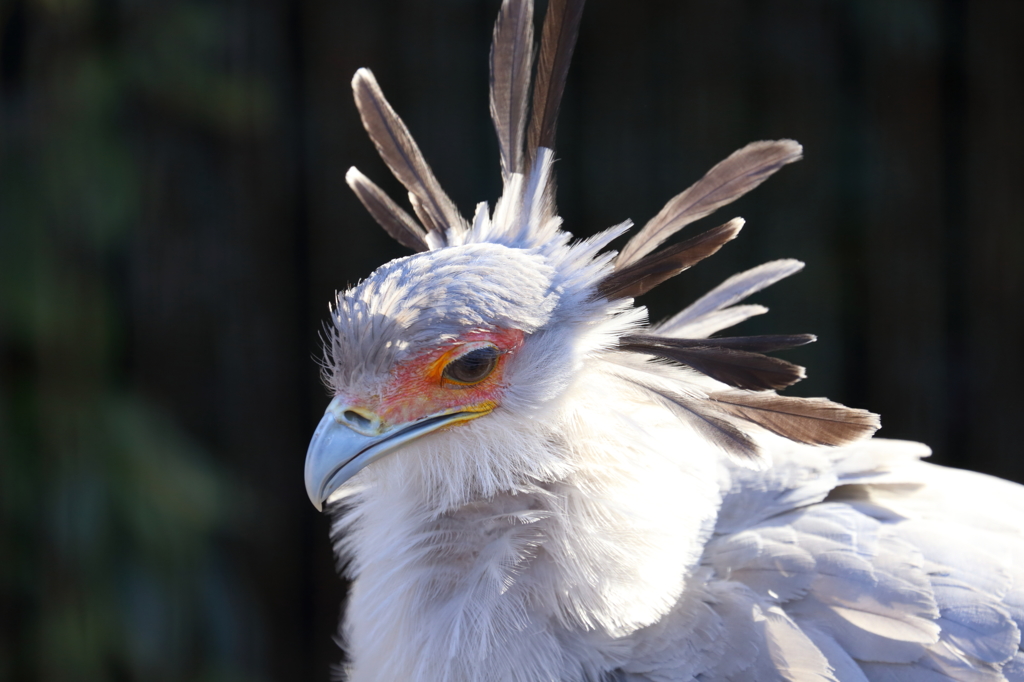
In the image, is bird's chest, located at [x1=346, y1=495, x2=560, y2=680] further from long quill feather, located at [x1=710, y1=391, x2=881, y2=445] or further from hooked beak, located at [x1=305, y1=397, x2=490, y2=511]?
long quill feather, located at [x1=710, y1=391, x2=881, y2=445]

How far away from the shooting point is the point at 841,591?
1291mm

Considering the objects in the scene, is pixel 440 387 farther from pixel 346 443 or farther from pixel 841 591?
pixel 841 591

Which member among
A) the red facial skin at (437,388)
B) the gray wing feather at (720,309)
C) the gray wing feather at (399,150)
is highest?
the gray wing feather at (399,150)

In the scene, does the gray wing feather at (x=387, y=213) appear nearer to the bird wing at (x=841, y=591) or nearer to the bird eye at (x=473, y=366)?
the bird eye at (x=473, y=366)

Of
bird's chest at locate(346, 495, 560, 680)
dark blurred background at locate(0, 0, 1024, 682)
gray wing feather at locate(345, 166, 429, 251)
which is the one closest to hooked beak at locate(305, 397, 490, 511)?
bird's chest at locate(346, 495, 560, 680)

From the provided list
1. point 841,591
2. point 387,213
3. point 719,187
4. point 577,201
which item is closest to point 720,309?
point 719,187

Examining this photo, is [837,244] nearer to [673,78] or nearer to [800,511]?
[673,78]

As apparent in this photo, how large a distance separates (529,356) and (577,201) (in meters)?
1.56

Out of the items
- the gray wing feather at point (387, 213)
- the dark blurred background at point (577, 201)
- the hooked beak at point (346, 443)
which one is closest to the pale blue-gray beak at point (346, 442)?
the hooked beak at point (346, 443)

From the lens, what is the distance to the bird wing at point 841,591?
1.23 m

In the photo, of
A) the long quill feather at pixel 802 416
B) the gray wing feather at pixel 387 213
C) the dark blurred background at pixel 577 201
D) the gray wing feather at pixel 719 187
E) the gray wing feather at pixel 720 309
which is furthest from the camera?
the dark blurred background at pixel 577 201

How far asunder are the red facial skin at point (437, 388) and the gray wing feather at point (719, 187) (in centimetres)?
26

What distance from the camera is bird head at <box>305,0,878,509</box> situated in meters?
1.25

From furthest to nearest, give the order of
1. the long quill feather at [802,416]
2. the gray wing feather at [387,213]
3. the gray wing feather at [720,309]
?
1. the gray wing feather at [387,213]
2. the gray wing feather at [720,309]
3. the long quill feather at [802,416]
